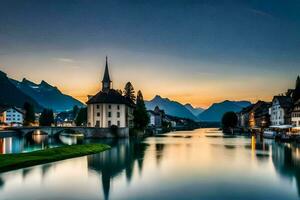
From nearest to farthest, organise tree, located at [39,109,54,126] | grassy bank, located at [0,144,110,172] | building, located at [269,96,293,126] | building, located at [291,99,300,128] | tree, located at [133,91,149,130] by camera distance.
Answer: grassy bank, located at [0,144,110,172], building, located at [291,99,300,128], building, located at [269,96,293,126], tree, located at [133,91,149,130], tree, located at [39,109,54,126]

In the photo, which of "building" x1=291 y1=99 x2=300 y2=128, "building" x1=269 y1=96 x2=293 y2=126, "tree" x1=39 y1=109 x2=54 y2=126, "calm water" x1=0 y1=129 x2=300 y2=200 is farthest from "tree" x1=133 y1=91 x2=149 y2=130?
"calm water" x1=0 y1=129 x2=300 y2=200

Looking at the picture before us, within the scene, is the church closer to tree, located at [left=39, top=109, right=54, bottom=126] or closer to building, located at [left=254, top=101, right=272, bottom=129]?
tree, located at [left=39, top=109, right=54, bottom=126]

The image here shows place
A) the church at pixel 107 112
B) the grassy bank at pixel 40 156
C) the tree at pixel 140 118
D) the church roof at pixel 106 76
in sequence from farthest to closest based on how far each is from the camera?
1. the church roof at pixel 106 76
2. the tree at pixel 140 118
3. the church at pixel 107 112
4. the grassy bank at pixel 40 156

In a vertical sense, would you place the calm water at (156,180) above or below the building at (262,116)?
below

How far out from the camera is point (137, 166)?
47.8m

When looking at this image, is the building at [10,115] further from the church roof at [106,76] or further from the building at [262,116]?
the building at [262,116]

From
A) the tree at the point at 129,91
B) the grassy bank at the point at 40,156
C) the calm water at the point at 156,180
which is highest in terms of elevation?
the tree at the point at 129,91

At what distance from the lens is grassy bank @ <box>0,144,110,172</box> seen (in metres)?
44.3

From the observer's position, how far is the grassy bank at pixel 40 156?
145ft

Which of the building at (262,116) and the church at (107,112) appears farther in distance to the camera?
the building at (262,116)

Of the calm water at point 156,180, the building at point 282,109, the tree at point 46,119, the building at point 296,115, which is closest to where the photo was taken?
the calm water at point 156,180

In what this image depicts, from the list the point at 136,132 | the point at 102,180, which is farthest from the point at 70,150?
the point at 136,132

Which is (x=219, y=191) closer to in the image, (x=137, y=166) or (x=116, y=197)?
(x=116, y=197)

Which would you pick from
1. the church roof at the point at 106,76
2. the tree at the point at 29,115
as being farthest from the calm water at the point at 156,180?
the tree at the point at 29,115
